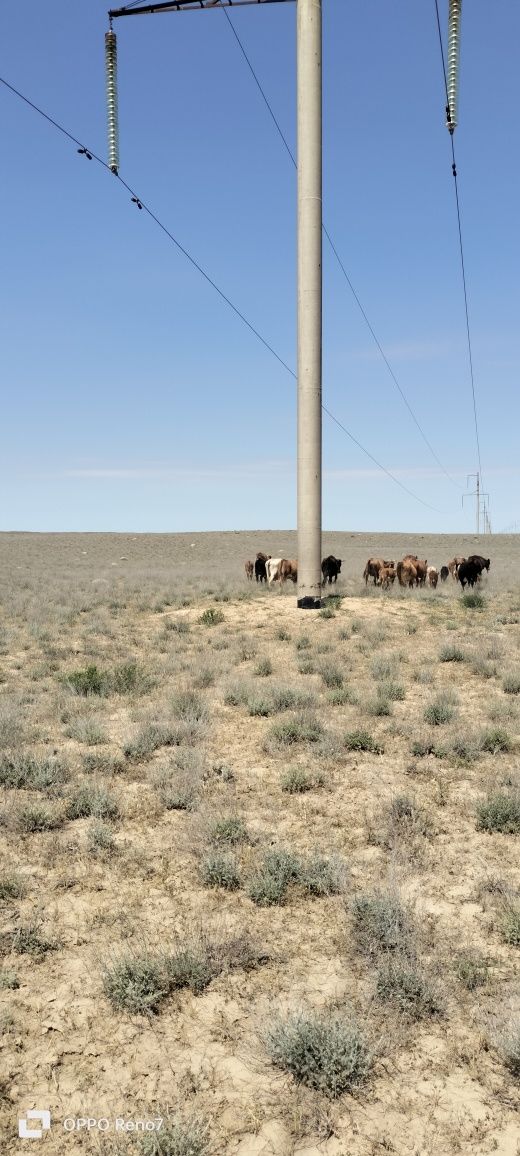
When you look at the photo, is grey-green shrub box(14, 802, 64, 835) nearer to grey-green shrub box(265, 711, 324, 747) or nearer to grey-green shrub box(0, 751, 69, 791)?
grey-green shrub box(0, 751, 69, 791)

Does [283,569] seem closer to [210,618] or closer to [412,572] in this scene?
[412,572]

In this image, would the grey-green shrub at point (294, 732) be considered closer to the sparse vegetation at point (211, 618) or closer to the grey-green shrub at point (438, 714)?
the grey-green shrub at point (438, 714)

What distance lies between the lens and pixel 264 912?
4.92 metres

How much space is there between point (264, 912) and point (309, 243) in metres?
15.6

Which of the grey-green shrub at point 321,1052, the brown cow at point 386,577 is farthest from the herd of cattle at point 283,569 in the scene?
the grey-green shrub at point 321,1052

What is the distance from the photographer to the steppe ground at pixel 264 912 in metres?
3.32

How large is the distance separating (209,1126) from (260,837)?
2.84 m

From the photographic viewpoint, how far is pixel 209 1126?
3176mm

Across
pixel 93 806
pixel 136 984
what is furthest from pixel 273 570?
pixel 136 984

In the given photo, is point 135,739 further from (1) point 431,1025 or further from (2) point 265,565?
(2) point 265,565

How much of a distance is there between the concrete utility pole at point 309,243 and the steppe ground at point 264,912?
7.00 m

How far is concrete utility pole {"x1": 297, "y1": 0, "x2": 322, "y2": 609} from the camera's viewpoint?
1652 centimetres

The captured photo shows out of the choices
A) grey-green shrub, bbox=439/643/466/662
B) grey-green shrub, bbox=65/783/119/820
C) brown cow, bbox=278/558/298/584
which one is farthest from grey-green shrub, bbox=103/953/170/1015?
brown cow, bbox=278/558/298/584

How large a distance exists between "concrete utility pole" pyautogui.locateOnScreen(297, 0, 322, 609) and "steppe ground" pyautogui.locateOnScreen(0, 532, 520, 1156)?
276 inches
